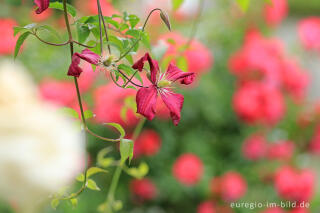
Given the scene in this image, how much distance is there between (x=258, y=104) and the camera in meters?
1.22

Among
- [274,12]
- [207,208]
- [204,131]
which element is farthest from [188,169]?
[274,12]

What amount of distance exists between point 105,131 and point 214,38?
513mm

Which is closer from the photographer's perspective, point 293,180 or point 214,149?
point 293,180

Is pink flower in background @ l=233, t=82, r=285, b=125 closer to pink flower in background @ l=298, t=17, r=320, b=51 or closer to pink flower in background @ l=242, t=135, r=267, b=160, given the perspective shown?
pink flower in background @ l=242, t=135, r=267, b=160

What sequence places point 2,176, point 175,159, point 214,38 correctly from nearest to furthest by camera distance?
point 2,176 < point 175,159 < point 214,38

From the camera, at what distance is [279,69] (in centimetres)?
130

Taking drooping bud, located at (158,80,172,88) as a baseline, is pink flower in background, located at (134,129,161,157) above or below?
below

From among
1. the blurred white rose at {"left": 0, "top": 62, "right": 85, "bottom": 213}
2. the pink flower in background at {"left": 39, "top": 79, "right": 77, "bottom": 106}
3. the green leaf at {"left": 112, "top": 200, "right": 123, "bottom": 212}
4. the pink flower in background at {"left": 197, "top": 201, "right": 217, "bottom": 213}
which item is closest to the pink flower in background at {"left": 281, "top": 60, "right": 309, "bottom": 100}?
the pink flower in background at {"left": 197, "top": 201, "right": 217, "bottom": 213}

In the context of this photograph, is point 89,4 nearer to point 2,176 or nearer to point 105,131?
point 105,131

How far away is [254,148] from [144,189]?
325 millimetres

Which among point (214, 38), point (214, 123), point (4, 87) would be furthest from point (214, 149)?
point (4, 87)

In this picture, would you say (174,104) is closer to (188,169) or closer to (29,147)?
(29,147)

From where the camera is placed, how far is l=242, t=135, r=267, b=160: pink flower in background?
1.21 m

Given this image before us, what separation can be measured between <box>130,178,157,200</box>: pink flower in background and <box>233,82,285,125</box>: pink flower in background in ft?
1.05
